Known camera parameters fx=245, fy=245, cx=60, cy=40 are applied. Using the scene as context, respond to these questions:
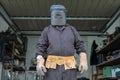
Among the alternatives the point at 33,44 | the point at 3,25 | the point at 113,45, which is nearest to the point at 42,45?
the point at 113,45

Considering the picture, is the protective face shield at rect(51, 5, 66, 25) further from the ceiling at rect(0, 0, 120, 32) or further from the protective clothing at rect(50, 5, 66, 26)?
the ceiling at rect(0, 0, 120, 32)

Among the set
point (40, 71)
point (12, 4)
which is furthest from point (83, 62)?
point (12, 4)

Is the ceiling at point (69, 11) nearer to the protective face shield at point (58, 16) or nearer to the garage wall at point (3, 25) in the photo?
the garage wall at point (3, 25)

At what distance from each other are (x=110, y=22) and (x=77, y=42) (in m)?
4.40

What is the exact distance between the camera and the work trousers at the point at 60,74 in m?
2.38

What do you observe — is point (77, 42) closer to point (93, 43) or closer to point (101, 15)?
point (101, 15)

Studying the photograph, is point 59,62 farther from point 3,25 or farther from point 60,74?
point 3,25

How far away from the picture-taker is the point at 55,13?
2.59m

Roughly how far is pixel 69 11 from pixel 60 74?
3.72 meters

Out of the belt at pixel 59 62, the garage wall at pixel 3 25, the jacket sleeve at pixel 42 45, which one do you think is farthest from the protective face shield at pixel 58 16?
the garage wall at pixel 3 25

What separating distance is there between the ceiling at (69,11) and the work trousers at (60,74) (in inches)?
121

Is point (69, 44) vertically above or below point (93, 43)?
below

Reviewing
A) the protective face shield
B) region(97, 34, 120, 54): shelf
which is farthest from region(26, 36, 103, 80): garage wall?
the protective face shield

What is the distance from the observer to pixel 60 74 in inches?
93.9
